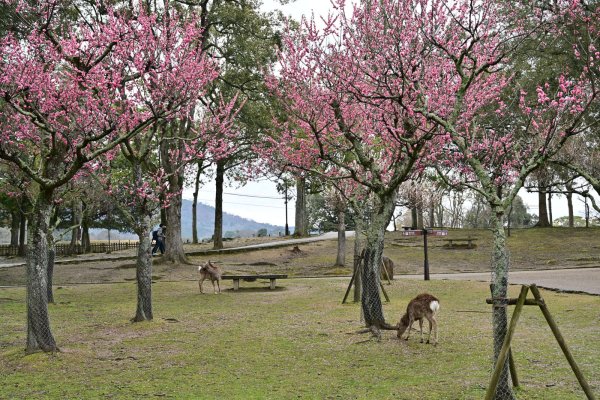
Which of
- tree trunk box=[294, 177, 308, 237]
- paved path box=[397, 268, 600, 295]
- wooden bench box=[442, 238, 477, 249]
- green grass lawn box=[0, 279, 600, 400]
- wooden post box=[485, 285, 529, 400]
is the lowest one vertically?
green grass lawn box=[0, 279, 600, 400]

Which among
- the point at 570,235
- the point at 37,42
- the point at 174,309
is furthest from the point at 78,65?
the point at 570,235

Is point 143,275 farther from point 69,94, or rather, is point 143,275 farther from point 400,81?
point 400,81

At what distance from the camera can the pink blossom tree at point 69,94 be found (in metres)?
10.4

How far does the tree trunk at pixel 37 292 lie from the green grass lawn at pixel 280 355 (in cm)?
39

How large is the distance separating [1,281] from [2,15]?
14.6 metres

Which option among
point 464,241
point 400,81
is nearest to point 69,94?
point 400,81

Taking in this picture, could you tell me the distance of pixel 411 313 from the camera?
37.4 ft

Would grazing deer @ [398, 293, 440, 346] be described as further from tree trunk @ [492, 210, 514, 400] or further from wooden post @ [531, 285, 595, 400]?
wooden post @ [531, 285, 595, 400]

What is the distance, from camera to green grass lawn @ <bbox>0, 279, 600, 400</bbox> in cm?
816

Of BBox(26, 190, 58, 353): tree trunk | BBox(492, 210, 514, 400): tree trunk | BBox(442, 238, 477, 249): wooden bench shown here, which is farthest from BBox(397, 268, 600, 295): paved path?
BBox(26, 190, 58, 353): tree trunk

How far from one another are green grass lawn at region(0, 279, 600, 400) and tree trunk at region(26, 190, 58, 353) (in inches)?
15.3

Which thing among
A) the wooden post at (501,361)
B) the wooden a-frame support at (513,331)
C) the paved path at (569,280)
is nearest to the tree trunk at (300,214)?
the paved path at (569,280)

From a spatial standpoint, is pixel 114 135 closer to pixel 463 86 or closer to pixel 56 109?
pixel 56 109

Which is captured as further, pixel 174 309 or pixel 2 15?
pixel 2 15
